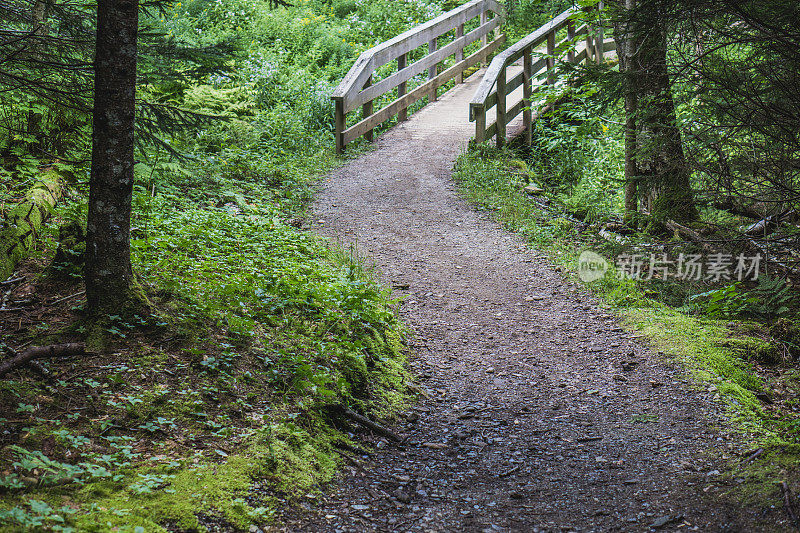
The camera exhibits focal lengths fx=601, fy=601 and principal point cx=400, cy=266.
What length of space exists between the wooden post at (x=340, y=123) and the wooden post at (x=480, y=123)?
242 cm

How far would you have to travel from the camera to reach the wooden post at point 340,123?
1102 cm

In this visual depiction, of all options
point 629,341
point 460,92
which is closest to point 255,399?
point 629,341

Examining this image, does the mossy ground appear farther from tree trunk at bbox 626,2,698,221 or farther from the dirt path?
tree trunk at bbox 626,2,698,221

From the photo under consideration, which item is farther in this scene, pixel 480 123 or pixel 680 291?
pixel 480 123

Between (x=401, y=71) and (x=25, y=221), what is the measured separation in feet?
30.1

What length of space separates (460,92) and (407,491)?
42.4 ft

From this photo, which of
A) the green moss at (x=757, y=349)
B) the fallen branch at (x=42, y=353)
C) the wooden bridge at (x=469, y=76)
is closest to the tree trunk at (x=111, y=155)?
the fallen branch at (x=42, y=353)

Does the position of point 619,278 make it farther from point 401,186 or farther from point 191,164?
point 191,164

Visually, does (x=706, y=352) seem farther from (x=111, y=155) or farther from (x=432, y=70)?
(x=432, y=70)

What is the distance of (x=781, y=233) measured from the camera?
5.75 metres

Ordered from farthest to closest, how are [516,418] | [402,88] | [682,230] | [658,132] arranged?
[402,88], [682,230], [658,132], [516,418]

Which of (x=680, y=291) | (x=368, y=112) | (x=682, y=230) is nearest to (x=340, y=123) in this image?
(x=368, y=112)

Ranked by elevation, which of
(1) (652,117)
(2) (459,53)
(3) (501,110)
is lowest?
(1) (652,117)

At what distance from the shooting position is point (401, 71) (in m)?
12.9
